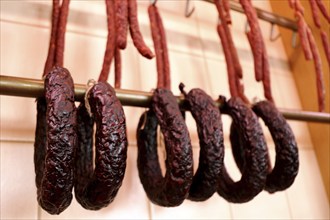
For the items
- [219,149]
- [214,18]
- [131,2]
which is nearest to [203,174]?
[219,149]

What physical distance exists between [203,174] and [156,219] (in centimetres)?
21

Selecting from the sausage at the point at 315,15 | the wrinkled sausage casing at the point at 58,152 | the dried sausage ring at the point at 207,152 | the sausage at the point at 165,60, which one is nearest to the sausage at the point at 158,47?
the sausage at the point at 165,60

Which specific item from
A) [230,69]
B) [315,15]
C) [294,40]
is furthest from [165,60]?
[294,40]

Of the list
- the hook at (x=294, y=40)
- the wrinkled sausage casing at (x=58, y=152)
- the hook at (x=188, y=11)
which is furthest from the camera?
the hook at (x=294, y=40)

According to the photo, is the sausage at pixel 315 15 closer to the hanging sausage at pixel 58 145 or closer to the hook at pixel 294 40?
the hook at pixel 294 40

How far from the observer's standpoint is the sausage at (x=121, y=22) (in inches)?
16.6

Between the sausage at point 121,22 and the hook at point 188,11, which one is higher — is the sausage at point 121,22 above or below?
below

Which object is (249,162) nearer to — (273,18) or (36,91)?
(36,91)

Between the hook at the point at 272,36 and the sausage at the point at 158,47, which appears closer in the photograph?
the sausage at the point at 158,47

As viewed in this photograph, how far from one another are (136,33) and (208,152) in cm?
18

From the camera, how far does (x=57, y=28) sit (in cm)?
48

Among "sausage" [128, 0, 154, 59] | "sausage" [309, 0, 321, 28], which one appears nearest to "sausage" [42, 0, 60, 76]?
"sausage" [128, 0, 154, 59]

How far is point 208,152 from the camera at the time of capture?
0.41m

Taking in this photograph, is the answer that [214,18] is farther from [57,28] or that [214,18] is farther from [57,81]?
[57,81]
